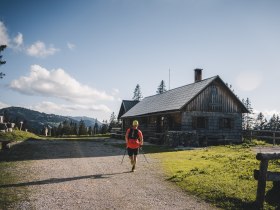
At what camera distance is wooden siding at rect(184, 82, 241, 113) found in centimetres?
2966

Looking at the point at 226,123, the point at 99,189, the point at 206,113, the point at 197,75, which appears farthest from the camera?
the point at 197,75

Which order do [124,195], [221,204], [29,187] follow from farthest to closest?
1. [29,187]
2. [124,195]
3. [221,204]

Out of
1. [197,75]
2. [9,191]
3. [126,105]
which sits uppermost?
[197,75]

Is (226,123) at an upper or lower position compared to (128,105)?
lower

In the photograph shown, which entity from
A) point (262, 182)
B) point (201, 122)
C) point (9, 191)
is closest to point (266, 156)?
point (262, 182)

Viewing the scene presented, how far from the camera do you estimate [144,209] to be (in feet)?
22.2

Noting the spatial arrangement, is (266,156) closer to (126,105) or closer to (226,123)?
(226,123)

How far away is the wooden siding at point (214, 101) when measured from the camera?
1168 inches

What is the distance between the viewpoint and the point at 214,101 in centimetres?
3062

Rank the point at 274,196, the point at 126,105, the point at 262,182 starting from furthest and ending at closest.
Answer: the point at 126,105
the point at 274,196
the point at 262,182

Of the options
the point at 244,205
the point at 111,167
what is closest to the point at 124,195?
the point at 244,205

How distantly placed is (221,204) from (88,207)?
3.27 metres

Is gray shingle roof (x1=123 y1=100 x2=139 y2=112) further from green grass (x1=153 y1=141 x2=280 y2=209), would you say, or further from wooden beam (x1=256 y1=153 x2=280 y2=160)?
wooden beam (x1=256 y1=153 x2=280 y2=160)

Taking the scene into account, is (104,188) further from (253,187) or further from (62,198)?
(253,187)
